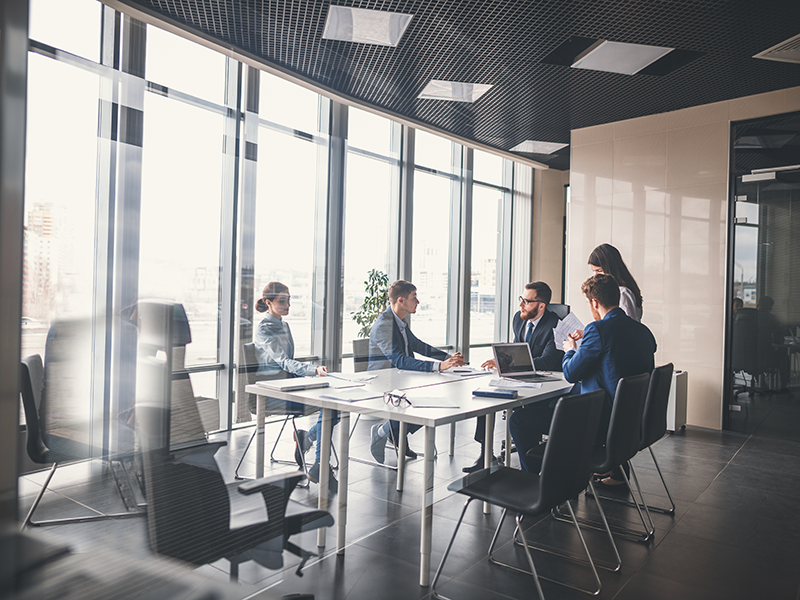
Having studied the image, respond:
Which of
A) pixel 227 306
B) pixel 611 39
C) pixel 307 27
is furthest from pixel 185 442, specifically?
pixel 611 39

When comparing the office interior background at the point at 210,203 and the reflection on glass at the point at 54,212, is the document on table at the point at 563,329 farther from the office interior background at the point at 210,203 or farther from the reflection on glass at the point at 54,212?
the reflection on glass at the point at 54,212

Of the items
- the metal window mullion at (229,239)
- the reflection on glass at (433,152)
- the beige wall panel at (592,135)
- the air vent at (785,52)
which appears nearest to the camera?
the metal window mullion at (229,239)

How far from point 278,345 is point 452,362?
6.80 feet

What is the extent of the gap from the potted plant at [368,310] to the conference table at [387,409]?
0.09 m

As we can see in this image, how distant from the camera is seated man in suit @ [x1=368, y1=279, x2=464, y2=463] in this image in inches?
106

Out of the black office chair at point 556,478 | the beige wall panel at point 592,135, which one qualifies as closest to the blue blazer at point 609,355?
the black office chair at point 556,478

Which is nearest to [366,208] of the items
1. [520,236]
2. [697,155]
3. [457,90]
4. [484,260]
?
[484,260]

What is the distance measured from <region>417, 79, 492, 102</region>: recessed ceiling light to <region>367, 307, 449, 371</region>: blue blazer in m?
2.28

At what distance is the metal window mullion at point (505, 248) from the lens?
5427 millimetres

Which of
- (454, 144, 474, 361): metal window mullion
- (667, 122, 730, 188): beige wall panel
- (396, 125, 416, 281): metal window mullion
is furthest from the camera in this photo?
(667, 122, 730, 188): beige wall panel

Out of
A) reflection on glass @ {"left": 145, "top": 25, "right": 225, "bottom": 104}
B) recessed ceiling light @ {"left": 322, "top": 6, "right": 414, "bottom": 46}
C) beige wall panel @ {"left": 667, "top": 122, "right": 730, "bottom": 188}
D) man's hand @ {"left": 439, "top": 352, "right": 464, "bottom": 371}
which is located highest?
recessed ceiling light @ {"left": 322, "top": 6, "right": 414, "bottom": 46}

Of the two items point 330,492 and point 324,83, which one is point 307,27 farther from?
point 330,492

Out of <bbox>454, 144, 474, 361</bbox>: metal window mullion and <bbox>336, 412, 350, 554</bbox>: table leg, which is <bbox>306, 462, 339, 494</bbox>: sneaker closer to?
<bbox>336, 412, 350, 554</bbox>: table leg

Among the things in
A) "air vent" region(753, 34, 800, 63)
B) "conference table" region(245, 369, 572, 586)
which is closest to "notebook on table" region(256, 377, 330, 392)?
"conference table" region(245, 369, 572, 586)
